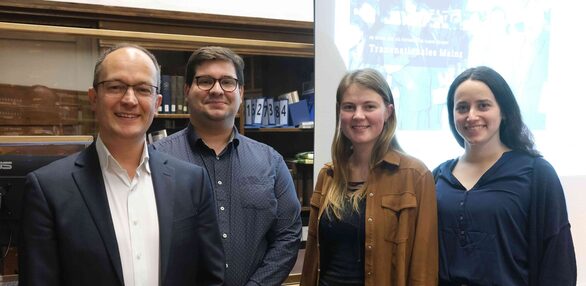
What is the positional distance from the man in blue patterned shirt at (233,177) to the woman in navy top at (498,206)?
0.60 metres

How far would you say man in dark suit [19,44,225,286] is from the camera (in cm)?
112

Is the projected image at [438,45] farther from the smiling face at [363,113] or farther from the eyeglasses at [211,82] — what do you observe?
the eyeglasses at [211,82]

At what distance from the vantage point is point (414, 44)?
2826mm

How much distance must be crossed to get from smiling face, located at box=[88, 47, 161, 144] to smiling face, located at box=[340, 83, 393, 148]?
693 millimetres

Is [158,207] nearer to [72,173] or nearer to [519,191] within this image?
[72,173]

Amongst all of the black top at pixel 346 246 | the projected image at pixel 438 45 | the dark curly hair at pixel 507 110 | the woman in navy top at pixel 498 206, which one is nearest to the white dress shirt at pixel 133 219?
the black top at pixel 346 246

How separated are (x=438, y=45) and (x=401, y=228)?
1712 mm

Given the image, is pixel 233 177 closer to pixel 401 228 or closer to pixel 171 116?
pixel 401 228

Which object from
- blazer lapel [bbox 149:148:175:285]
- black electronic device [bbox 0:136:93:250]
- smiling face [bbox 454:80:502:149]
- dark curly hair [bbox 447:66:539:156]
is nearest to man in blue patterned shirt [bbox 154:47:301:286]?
blazer lapel [bbox 149:148:175:285]

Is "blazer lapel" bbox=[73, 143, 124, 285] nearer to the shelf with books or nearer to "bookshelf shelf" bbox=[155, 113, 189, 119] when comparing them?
"bookshelf shelf" bbox=[155, 113, 189, 119]

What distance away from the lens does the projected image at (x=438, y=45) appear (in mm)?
2760

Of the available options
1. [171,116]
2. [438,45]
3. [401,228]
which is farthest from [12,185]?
[438,45]

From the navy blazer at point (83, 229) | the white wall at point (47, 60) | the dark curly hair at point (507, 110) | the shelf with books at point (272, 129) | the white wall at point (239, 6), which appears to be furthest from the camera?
the shelf with books at point (272, 129)

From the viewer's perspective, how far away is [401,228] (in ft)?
5.05
